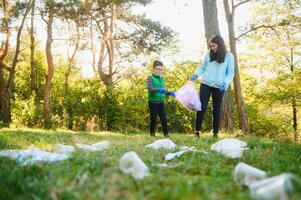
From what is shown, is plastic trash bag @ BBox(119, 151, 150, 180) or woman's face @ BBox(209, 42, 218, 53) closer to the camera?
plastic trash bag @ BBox(119, 151, 150, 180)

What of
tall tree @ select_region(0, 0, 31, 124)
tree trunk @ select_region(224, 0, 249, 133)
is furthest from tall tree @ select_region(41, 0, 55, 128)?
tree trunk @ select_region(224, 0, 249, 133)

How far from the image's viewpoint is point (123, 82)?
96.9ft

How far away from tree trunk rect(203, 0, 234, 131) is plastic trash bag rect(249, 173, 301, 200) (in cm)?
1007

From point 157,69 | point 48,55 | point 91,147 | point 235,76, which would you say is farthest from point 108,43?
point 91,147

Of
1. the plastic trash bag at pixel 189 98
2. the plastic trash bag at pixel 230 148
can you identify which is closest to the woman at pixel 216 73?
the plastic trash bag at pixel 189 98

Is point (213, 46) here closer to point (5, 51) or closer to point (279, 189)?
point (279, 189)

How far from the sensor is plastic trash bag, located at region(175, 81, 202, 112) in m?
7.93

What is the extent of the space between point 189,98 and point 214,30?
15.7ft

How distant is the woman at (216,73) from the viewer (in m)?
7.60

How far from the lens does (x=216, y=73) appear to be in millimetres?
7727

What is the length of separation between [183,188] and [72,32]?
2407 cm

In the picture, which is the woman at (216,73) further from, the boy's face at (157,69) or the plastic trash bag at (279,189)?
the plastic trash bag at (279,189)

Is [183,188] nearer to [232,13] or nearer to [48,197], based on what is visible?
[48,197]

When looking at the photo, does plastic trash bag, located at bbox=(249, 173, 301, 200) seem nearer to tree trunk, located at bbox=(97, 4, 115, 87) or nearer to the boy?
the boy
